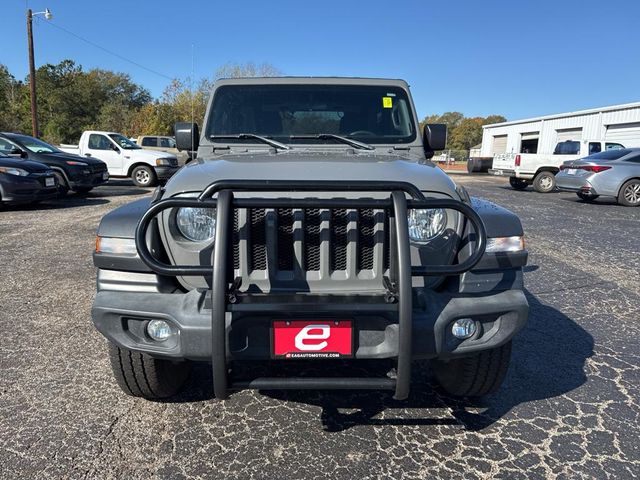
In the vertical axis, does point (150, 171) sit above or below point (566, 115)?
below

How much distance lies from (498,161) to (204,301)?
16857mm

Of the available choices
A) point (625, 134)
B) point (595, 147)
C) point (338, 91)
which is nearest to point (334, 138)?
point (338, 91)

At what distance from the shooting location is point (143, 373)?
2.50 m

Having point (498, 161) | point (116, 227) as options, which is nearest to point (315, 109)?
point (116, 227)

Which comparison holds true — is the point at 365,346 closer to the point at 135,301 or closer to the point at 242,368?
the point at 135,301

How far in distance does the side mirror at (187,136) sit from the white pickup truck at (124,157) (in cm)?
1184

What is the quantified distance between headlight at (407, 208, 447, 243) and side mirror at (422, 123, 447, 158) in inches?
57.5

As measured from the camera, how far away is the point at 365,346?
2045 millimetres

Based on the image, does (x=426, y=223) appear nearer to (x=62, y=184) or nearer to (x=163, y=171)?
(x=62, y=184)

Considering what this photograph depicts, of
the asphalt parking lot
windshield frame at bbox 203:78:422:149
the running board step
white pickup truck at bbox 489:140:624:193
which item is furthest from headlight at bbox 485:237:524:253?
white pickup truck at bbox 489:140:624:193

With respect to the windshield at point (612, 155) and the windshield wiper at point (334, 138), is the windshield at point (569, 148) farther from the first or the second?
the windshield wiper at point (334, 138)

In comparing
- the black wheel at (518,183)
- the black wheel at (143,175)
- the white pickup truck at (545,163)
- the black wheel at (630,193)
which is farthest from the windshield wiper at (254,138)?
the black wheel at (518,183)

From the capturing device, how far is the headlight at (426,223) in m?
2.29

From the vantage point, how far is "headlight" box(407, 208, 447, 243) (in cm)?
229
